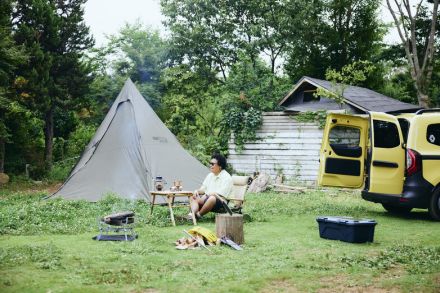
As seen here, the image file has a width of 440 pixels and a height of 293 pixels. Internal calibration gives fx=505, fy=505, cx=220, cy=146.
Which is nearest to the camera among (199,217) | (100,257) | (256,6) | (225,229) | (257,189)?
(100,257)

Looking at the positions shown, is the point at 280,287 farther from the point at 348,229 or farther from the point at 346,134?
the point at 346,134

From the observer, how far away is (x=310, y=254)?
629cm

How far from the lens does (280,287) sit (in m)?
4.77

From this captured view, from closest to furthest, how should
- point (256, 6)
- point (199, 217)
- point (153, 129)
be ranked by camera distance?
point (199, 217) → point (153, 129) → point (256, 6)

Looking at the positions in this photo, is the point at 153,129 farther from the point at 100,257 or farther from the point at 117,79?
the point at 117,79

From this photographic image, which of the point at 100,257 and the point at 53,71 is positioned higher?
the point at 53,71

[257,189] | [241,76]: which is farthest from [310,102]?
[257,189]

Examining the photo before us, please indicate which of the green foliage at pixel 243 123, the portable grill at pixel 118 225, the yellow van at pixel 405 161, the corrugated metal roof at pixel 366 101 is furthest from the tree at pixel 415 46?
the portable grill at pixel 118 225

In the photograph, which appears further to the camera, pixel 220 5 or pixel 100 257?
pixel 220 5

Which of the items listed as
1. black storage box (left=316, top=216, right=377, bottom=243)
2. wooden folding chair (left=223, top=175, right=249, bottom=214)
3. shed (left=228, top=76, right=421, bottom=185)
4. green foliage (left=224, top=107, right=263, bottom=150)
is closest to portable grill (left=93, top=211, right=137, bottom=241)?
wooden folding chair (left=223, top=175, right=249, bottom=214)

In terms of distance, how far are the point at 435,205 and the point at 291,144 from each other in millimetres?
8318

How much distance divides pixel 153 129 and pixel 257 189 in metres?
4.21

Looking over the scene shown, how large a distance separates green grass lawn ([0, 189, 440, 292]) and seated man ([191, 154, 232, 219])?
0.31 m

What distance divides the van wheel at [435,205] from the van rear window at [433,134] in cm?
89
